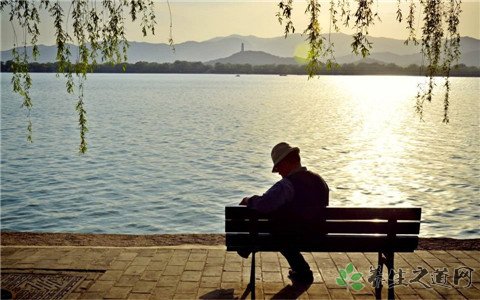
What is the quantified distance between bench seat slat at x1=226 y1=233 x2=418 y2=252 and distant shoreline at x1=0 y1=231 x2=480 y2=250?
2.65 meters

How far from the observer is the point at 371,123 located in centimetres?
4366

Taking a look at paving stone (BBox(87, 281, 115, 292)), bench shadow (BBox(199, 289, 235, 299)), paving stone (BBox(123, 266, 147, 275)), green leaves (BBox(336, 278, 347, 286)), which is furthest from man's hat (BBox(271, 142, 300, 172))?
paving stone (BBox(87, 281, 115, 292))

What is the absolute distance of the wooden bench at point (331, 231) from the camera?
17.4 feet

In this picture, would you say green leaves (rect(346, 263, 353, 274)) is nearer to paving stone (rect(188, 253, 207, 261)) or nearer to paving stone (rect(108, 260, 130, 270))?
paving stone (rect(188, 253, 207, 261))

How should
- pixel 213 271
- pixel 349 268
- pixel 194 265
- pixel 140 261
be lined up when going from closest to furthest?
pixel 213 271, pixel 349 268, pixel 194 265, pixel 140 261

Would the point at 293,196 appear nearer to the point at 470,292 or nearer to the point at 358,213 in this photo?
the point at 358,213

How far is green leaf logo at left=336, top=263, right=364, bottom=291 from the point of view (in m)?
5.90

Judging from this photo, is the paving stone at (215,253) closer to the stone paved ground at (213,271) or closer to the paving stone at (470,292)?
the stone paved ground at (213,271)

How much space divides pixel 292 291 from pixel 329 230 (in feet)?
3.07

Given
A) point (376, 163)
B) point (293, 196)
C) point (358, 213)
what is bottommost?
point (376, 163)

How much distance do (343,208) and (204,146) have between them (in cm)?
2248

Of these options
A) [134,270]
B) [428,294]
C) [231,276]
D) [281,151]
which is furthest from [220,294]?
[428,294]

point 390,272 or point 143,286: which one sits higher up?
point 390,272

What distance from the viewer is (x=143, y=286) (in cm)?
589
